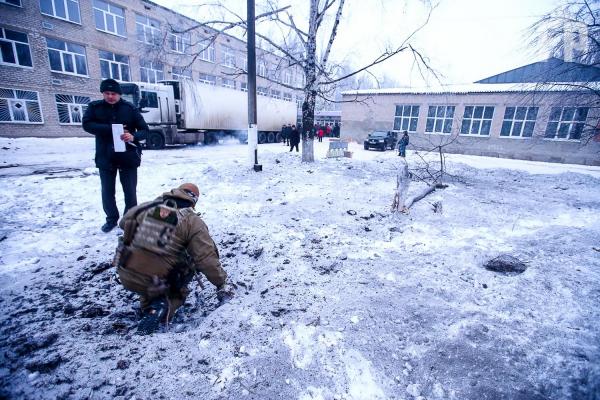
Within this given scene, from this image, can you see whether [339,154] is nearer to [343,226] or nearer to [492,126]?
[343,226]

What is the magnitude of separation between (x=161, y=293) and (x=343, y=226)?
313 centimetres

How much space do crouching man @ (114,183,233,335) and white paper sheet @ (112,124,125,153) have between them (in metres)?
2.03

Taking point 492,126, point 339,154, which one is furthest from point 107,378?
point 492,126

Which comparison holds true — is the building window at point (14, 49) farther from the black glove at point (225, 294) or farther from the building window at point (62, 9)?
the black glove at point (225, 294)

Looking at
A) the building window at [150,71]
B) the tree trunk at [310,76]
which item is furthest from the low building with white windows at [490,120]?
the building window at [150,71]

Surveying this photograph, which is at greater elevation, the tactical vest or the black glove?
the tactical vest

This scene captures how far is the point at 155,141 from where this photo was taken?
14.0 m

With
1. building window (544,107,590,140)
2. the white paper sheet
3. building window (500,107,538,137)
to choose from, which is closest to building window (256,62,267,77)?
the white paper sheet

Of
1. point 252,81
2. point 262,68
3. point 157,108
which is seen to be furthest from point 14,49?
point 262,68

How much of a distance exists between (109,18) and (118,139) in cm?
2233

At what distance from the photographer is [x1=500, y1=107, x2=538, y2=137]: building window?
19.9 meters

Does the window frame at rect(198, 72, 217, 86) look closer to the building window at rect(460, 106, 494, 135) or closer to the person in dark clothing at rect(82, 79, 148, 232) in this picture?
the building window at rect(460, 106, 494, 135)

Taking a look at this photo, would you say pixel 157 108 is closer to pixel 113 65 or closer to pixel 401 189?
pixel 113 65

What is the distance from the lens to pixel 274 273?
3.38 metres
